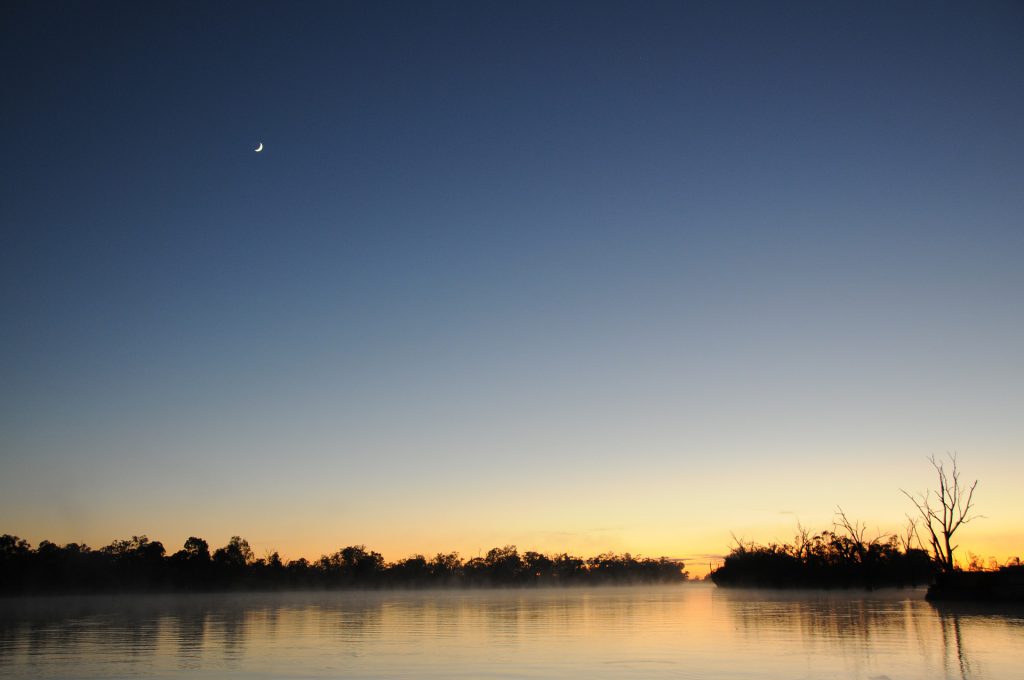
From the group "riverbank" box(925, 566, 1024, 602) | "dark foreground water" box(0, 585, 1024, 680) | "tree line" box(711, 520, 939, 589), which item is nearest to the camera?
"dark foreground water" box(0, 585, 1024, 680)

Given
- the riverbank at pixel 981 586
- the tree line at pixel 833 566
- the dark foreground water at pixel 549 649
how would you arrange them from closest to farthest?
the dark foreground water at pixel 549 649 → the riverbank at pixel 981 586 → the tree line at pixel 833 566

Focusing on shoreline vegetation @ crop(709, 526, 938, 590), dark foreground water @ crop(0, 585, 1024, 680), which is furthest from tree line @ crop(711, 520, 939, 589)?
dark foreground water @ crop(0, 585, 1024, 680)

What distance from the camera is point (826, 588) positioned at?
107312 millimetres

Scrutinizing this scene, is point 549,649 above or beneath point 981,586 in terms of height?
above

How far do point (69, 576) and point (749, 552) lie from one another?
Result: 401 feet

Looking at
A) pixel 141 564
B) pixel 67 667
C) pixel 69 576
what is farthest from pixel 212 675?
pixel 141 564

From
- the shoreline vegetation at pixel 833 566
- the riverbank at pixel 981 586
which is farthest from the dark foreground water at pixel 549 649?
the shoreline vegetation at pixel 833 566

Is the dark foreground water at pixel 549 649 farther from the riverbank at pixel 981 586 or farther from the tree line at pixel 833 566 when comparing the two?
the tree line at pixel 833 566

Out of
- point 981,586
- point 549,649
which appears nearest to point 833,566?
point 981,586

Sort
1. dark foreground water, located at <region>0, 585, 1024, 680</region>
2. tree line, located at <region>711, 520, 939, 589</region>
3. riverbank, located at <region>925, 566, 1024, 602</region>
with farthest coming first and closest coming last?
tree line, located at <region>711, 520, 939, 589</region> → riverbank, located at <region>925, 566, 1024, 602</region> → dark foreground water, located at <region>0, 585, 1024, 680</region>

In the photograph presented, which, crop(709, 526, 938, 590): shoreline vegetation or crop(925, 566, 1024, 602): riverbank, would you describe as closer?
crop(925, 566, 1024, 602): riverbank

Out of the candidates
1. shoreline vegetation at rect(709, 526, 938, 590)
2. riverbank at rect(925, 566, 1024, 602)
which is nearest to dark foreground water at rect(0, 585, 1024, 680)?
riverbank at rect(925, 566, 1024, 602)

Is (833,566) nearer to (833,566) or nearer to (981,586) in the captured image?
(833,566)

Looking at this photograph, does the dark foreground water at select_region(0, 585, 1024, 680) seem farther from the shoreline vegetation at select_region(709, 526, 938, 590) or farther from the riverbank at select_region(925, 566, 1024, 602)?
the shoreline vegetation at select_region(709, 526, 938, 590)
